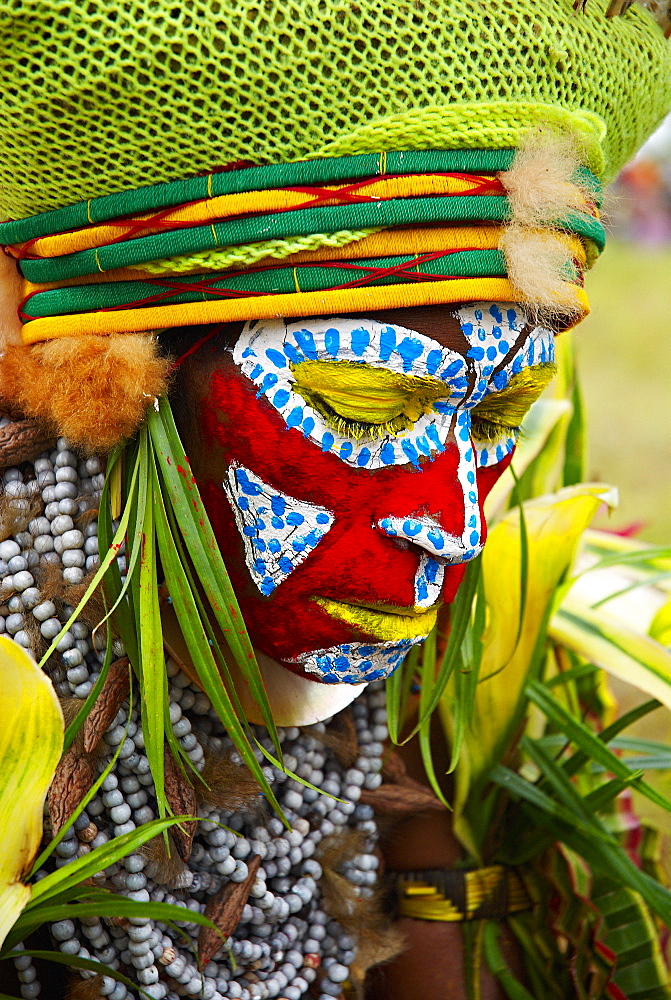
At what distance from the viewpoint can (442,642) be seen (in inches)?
51.8

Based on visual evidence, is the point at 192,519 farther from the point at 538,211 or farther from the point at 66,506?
the point at 538,211

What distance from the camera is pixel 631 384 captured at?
343 cm

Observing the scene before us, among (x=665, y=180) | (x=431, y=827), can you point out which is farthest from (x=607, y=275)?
(x=431, y=827)

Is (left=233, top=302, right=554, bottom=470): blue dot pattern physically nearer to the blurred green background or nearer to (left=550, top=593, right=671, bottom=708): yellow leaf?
(left=550, top=593, right=671, bottom=708): yellow leaf

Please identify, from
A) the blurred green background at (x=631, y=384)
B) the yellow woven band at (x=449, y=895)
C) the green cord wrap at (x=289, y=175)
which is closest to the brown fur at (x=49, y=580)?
the green cord wrap at (x=289, y=175)

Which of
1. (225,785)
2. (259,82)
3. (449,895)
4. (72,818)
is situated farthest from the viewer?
(449,895)

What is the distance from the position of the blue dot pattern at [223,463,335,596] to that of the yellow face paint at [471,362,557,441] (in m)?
0.21

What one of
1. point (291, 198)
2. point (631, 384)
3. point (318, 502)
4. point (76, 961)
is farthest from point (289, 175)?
point (631, 384)

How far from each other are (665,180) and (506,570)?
12.9 feet

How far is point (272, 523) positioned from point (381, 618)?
0.49ft

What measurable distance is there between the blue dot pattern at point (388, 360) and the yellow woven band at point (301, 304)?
0.07ft

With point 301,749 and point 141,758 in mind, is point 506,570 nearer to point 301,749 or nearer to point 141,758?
point 301,749

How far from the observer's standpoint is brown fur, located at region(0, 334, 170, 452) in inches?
32.2

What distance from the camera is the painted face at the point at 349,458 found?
82cm
